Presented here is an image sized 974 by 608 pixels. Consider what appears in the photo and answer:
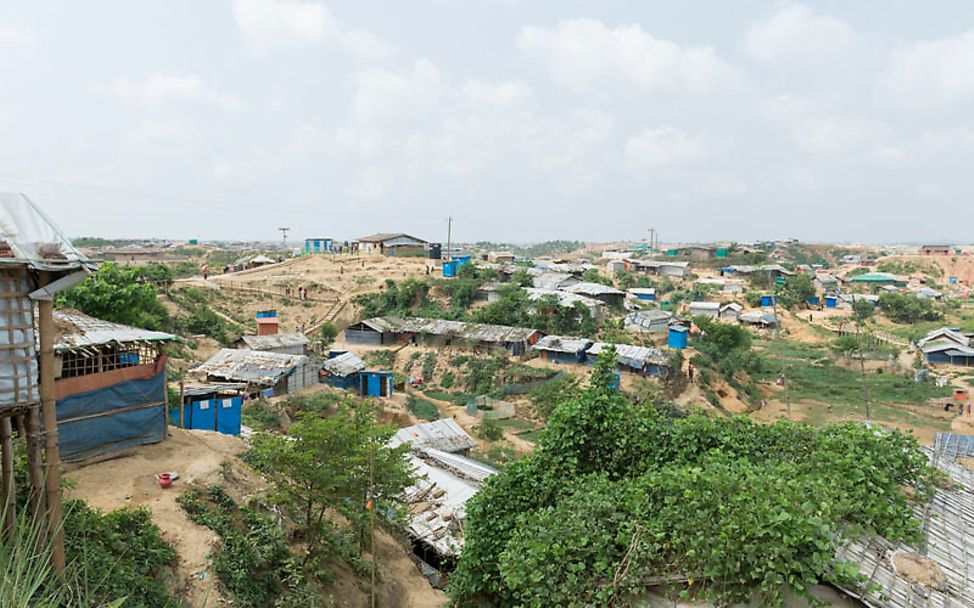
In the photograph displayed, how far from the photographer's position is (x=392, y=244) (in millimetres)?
55094

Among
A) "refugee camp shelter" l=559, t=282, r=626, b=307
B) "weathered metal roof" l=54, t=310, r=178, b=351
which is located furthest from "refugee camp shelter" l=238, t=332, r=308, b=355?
"refugee camp shelter" l=559, t=282, r=626, b=307

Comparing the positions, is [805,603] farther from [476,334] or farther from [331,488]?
[476,334]

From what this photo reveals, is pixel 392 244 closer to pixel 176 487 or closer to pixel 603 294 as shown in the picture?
pixel 603 294

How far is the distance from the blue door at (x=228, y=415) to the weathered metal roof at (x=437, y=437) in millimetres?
4846

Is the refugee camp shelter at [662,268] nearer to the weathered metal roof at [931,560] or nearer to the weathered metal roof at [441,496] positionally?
the weathered metal roof at [441,496]

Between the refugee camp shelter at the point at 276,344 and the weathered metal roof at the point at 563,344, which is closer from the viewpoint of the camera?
the refugee camp shelter at the point at 276,344

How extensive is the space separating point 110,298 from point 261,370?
20.6 feet

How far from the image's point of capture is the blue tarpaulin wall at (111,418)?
1138 centimetres

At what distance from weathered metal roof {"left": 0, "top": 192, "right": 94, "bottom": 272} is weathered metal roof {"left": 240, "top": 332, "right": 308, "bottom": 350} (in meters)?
22.6

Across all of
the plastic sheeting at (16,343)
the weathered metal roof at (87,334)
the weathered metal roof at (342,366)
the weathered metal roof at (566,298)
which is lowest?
the weathered metal roof at (342,366)

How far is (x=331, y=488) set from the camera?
32.8 feet

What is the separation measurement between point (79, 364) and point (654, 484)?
1159 centimetres

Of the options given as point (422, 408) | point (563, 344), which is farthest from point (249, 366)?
point (563, 344)

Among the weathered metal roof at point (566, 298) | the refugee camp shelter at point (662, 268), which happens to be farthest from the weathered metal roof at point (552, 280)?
the refugee camp shelter at point (662, 268)
